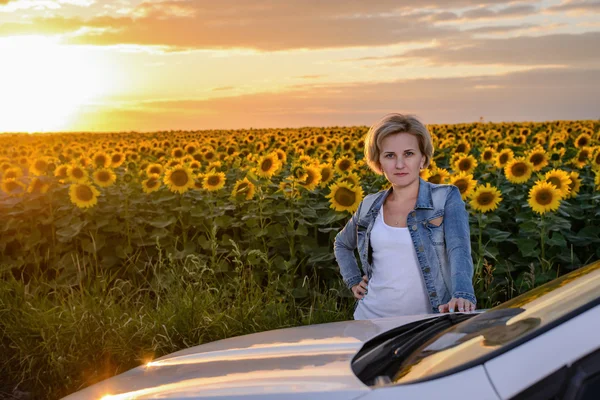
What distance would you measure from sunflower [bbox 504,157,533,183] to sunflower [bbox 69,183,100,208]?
14.0 feet

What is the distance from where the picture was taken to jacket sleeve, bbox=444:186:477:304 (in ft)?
12.4

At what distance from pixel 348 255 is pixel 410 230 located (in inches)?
22.9

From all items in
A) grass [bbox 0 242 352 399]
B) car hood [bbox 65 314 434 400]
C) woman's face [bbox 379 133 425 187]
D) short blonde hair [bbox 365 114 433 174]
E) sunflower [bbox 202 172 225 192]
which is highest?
short blonde hair [bbox 365 114 433 174]

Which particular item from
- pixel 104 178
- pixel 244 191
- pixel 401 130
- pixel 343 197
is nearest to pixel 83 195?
pixel 104 178

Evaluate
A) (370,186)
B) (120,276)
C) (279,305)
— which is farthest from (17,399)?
(370,186)

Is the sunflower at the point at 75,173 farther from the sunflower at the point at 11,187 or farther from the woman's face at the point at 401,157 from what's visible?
the woman's face at the point at 401,157

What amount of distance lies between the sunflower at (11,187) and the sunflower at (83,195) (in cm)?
130

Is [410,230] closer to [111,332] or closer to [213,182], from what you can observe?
[111,332]

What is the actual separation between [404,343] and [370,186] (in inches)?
219

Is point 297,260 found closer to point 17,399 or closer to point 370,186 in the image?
point 370,186

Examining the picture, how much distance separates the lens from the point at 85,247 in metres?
7.73

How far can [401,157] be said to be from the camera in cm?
399

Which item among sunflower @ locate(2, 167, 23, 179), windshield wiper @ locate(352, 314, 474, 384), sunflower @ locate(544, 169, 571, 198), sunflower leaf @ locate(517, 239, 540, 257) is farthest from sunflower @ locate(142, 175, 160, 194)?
windshield wiper @ locate(352, 314, 474, 384)

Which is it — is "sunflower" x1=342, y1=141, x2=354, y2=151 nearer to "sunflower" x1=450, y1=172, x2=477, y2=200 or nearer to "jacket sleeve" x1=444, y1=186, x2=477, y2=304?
"sunflower" x1=450, y1=172, x2=477, y2=200
